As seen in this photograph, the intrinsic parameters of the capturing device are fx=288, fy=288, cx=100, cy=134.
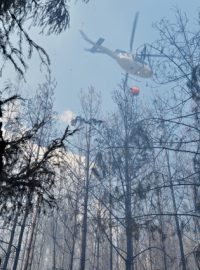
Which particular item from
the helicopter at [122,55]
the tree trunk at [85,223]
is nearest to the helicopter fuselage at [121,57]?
the helicopter at [122,55]

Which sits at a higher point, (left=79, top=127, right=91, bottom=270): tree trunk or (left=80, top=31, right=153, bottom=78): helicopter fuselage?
(left=80, top=31, right=153, bottom=78): helicopter fuselage

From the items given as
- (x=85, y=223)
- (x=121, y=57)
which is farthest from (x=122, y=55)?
(x=85, y=223)

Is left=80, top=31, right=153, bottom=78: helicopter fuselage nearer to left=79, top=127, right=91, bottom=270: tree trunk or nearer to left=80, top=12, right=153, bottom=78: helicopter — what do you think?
left=80, top=12, right=153, bottom=78: helicopter

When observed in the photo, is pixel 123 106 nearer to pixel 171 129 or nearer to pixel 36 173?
pixel 171 129

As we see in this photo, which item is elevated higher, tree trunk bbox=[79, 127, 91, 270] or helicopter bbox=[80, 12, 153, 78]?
helicopter bbox=[80, 12, 153, 78]

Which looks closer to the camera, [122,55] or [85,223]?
[85,223]

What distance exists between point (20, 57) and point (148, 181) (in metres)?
7.13

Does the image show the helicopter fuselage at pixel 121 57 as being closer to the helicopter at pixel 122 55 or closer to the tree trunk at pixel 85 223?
the helicopter at pixel 122 55

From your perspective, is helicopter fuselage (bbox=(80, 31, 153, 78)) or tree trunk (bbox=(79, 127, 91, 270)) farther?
helicopter fuselage (bbox=(80, 31, 153, 78))

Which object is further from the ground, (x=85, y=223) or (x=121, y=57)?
(x=121, y=57)

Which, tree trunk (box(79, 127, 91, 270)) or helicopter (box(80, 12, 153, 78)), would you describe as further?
helicopter (box(80, 12, 153, 78))

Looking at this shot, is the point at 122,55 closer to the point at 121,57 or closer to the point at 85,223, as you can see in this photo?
the point at 121,57

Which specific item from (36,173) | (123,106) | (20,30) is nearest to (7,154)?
(36,173)

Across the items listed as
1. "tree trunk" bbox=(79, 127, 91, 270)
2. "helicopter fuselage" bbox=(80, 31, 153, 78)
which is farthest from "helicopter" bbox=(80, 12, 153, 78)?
"tree trunk" bbox=(79, 127, 91, 270)
